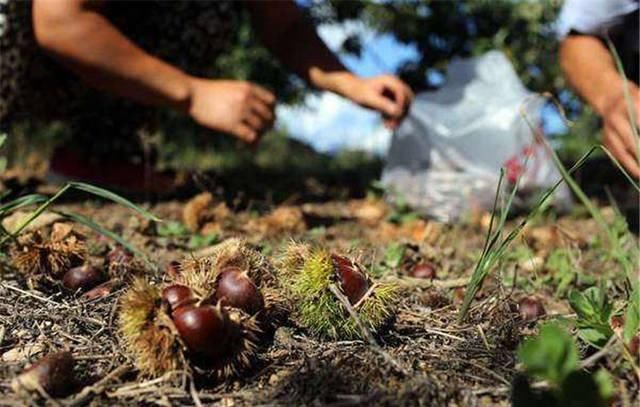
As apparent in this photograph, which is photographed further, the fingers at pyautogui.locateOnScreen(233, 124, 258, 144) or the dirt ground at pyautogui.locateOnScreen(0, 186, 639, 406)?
the fingers at pyautogui.locateOnScreen(233, 124, 258, 144)

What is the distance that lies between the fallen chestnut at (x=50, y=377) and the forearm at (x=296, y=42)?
212cm

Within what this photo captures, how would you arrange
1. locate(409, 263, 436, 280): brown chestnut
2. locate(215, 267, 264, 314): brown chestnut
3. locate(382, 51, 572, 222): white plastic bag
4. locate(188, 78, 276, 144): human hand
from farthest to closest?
→ locate(382, 51, 572, 222): white plastic bag → locate(188, 78, 276, 144): human hand → locate(409, 263, 436, 280): brown chestnut → locate(215, 267, 264, 314): brown chestnut

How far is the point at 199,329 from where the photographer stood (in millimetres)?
949

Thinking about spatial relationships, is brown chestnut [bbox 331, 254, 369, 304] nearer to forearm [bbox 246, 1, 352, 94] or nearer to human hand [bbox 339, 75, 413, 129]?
human hand [bbox 339, 75, 413, 129]

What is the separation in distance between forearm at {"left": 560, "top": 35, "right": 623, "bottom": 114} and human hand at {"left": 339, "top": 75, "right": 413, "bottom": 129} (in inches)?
22.3

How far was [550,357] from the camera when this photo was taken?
29.2 inches

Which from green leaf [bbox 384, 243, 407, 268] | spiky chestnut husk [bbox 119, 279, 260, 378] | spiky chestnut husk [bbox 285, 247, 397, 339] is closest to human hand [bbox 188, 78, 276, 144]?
green leaf [bbox 384, 243, 407, 268]

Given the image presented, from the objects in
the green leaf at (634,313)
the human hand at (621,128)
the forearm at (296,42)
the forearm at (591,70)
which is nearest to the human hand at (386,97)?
the forearm at (296,42)

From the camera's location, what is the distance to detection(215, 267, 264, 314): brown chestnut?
3.49 ft

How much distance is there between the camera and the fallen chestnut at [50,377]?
0.97 m

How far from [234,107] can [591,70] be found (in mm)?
1152

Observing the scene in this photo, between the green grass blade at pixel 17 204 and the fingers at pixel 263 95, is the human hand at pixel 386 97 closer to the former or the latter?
the fingers at pixel 263 95

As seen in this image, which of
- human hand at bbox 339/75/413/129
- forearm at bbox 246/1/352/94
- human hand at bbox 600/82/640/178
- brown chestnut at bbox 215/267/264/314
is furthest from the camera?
forearm at bbox 246/1/352/94

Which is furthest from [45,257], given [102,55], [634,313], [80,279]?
[102,55]
